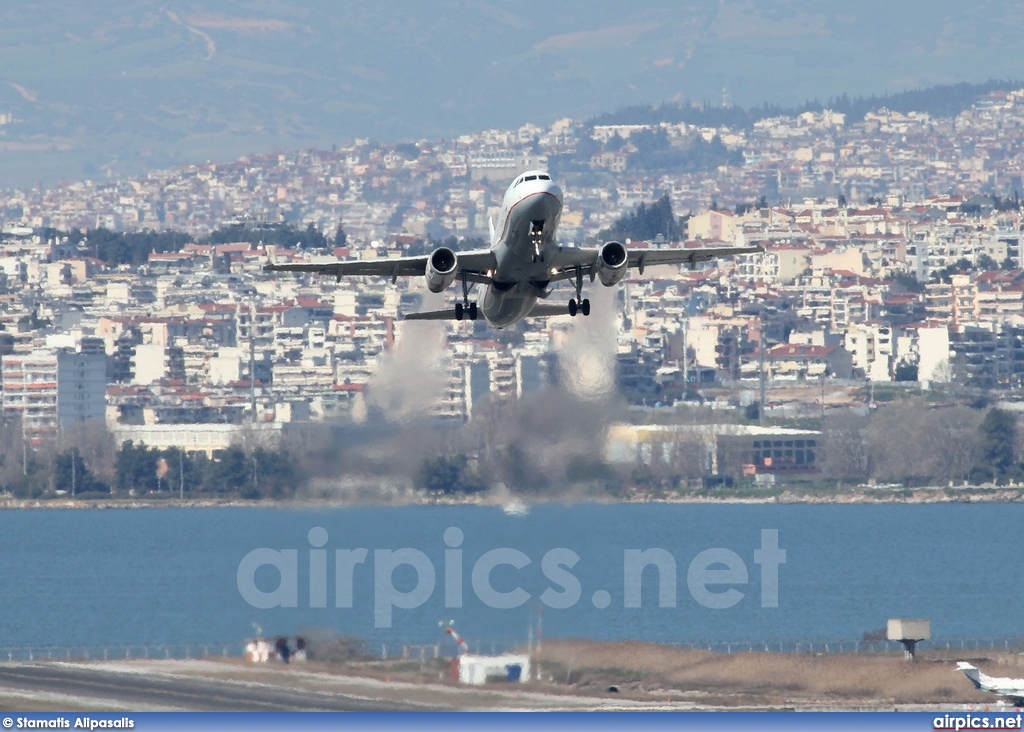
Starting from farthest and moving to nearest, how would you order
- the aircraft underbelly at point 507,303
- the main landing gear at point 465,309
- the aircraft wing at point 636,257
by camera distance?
the main landing gear at point 465,309
the aircraft underbelly at point 507,303
the aircraft wing at point 636,257

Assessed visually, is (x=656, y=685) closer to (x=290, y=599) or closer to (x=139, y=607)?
(x=290, y=599)

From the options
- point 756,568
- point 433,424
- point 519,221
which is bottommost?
point 756,568

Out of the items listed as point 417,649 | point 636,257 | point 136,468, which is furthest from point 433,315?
point 136,468

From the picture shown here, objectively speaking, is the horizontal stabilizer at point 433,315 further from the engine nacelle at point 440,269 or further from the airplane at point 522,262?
the engine nacelle at point 440,269

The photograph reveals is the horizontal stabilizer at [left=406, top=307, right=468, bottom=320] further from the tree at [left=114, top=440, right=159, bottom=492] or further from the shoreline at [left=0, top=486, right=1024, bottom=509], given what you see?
the tree at [left=114, top=440, right=159, bottom=492]

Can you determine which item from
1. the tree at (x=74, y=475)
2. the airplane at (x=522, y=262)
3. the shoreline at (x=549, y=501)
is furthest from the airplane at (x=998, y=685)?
the tree at (x=74, y=475)

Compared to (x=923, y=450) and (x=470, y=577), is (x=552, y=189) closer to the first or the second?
(x=470, y=577)

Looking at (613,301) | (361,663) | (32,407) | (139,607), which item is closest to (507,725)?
(361,663)
